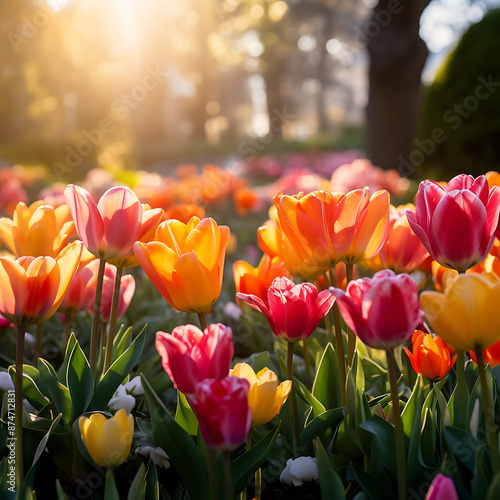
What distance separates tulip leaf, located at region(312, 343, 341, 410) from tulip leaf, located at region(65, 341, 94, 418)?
0.55 m

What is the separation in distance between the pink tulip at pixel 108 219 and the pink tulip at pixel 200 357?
0.48m

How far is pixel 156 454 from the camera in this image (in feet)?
4.28

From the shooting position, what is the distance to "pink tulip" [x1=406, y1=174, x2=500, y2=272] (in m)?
1.11

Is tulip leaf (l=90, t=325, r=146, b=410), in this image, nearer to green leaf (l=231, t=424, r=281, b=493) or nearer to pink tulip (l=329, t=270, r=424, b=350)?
green leaf (l=231, t=424, r=281, b=493)

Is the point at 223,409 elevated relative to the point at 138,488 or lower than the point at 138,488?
elevated

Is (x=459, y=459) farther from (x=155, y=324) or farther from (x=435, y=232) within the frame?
(x=155, y=324)

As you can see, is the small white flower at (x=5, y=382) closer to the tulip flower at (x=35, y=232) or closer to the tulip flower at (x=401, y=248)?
the tulip flower at (x=35, y=232)

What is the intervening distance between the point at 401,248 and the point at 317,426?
21.6 inches

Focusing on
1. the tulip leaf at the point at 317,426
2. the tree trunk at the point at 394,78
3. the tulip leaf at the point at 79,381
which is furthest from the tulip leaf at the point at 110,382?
the tree trunk at the point at 394,78

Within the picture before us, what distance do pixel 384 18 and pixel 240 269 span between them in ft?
24.6

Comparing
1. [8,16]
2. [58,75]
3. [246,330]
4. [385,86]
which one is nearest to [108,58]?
[58,75]

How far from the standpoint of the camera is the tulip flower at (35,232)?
4.93ft

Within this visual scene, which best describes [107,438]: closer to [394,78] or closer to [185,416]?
[185,416]

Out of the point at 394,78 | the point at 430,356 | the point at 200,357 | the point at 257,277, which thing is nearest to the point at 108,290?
the point at 257,277
